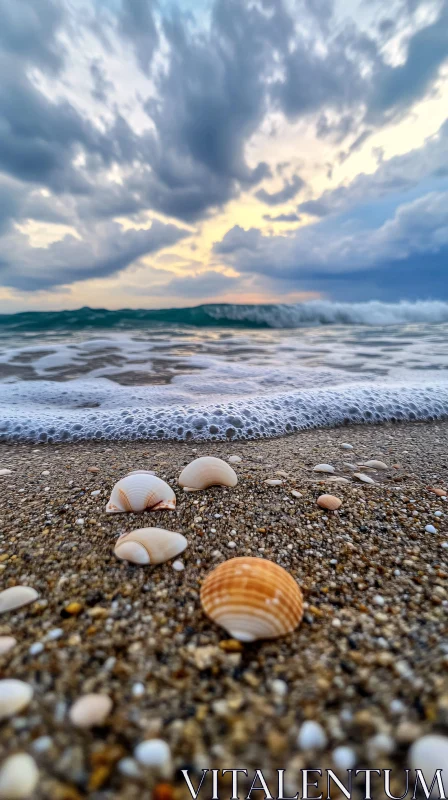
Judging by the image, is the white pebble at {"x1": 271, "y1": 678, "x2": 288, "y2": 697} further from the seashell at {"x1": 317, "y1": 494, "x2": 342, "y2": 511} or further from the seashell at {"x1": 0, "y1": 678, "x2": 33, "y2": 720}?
the seashell at {"x1": 317, "y1": 494, "x2": 342, "y2": 511}

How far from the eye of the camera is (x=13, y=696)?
79 centimetres

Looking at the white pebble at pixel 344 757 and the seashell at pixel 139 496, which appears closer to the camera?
the white pebble at pixel 344 757

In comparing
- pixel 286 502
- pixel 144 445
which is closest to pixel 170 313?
pixel 144 445

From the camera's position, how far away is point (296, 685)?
0.84 meters

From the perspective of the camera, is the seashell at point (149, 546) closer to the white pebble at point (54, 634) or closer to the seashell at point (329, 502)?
the white pebble at point (54, 634)

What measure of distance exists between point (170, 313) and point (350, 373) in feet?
52.0

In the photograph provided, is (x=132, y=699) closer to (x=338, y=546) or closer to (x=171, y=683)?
(x=171, y=683)

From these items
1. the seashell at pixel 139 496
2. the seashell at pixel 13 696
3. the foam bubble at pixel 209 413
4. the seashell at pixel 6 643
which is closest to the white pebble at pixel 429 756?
the seashell at pixel 13 696

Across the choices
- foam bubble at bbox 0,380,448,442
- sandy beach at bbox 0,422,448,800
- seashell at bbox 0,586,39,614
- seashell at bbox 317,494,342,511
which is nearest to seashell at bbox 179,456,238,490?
sandy beach at bbox 0,422,448,800

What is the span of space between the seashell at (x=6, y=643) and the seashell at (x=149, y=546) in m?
0.42

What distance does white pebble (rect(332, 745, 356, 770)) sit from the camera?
0.67 metres

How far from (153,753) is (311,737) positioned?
0.33m

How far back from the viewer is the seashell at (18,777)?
0.63m

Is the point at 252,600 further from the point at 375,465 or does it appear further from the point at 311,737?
the point at 375,465
